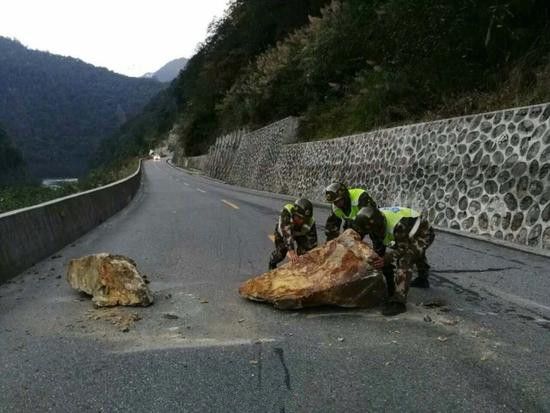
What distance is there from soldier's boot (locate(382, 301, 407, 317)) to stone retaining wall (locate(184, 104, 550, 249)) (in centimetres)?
492

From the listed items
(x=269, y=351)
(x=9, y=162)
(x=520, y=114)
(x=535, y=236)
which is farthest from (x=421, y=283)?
(x=9, y=162)

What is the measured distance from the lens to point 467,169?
38.0ft

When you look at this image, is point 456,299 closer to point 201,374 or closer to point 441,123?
point 201,374

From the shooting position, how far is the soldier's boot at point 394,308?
501 centimetres

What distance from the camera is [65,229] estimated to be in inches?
400

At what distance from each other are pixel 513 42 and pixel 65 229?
1233cm

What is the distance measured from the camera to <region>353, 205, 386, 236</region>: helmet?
5.27 m

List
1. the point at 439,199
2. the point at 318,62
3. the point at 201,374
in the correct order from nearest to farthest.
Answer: the point at 201,374 → the point at 439,199 → the point at 318,62

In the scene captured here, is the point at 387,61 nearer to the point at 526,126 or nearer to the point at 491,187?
the point at 526,126

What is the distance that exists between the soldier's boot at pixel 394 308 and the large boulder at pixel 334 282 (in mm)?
149

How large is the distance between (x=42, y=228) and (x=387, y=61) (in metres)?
15.0

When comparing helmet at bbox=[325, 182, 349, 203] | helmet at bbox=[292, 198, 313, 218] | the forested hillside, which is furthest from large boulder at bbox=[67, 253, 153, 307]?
the forested hillside

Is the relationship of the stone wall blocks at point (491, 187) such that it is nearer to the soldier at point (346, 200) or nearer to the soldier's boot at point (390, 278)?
the soldier at point (346, 200)

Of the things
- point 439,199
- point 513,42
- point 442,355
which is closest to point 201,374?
point 442,355
